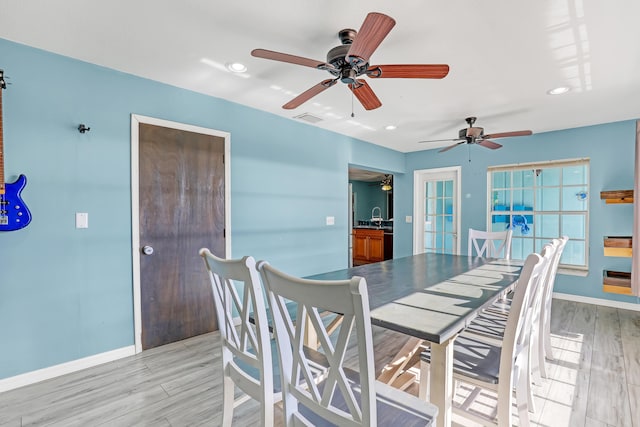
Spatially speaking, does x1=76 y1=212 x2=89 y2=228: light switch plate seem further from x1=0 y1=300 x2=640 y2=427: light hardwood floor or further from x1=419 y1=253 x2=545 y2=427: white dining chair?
x1=419 y1=253 x2=545 y2=427: white dining chair

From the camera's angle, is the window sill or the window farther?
the window

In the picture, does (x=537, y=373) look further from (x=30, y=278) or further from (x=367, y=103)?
(x=30, y=278)

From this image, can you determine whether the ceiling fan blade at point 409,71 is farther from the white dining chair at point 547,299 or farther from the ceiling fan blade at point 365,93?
the white dining chair at point 547,299

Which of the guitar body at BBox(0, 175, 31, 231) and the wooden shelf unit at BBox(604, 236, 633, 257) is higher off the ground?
the guitar body at BBox(0, 175, 31, 231)

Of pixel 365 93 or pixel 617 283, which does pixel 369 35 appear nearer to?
pixel 365 93

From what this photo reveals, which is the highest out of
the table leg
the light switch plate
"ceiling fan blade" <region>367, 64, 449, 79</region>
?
"ceiling fan blade" <region>367, 64, 449, 79</region>

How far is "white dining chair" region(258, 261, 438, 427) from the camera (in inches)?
32.4

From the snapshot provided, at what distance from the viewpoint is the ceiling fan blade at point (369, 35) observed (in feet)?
4.55

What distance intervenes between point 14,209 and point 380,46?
2.69 m

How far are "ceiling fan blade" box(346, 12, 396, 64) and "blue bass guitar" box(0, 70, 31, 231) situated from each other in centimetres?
224

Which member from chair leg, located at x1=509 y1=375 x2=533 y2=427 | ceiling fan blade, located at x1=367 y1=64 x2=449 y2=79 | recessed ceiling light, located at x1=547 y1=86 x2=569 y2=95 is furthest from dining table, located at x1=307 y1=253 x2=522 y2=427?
recessed ceiling light, located at x1=547 y1=86 x2=569 y2=95

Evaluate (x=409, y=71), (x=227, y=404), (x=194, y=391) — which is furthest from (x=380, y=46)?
(x=194, y=391)

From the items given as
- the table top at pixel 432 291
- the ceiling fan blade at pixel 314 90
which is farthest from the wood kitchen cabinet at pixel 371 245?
the ceiling fan blade at pixel 314 90

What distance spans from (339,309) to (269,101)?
2.81 meters
